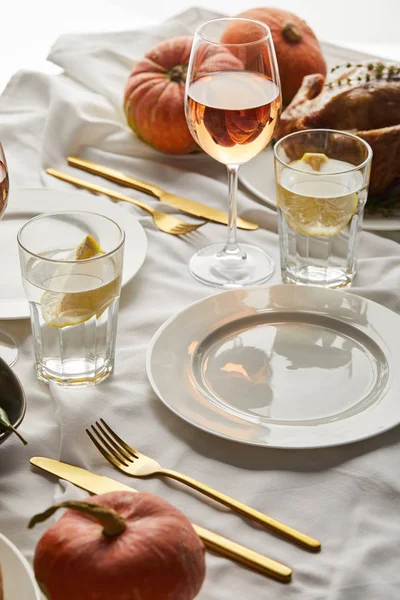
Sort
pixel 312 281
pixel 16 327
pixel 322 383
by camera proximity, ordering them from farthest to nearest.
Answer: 1. pixel 312 281
2. pixel 16 327
3. pixel 322 383

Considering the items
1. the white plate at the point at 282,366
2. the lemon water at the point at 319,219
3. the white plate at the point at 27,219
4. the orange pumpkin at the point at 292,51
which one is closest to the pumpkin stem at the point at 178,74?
the orange pumpkin at the point at 292,51

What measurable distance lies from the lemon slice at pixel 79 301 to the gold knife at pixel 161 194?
0.44 meters

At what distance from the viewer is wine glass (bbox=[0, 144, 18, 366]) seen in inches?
39.0

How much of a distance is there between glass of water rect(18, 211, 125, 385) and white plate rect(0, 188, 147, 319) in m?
0.12

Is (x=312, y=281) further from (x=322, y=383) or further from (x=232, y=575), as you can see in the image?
(x=232, y=575)

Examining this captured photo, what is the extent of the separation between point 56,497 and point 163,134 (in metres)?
0.90

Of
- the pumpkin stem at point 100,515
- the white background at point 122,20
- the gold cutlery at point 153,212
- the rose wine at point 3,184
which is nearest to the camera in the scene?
the pumpkin stem at point 100,515

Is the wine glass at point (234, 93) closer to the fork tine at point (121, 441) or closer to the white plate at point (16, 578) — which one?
the fork tine at point (121, 441)

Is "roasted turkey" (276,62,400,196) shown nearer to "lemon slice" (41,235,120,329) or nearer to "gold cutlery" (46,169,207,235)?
"gold cutlery" (46,169,207,235)

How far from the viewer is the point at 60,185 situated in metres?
1.49

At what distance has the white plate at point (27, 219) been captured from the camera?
116cm

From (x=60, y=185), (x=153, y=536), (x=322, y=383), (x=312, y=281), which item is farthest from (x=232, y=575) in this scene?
(x=60, y=185)

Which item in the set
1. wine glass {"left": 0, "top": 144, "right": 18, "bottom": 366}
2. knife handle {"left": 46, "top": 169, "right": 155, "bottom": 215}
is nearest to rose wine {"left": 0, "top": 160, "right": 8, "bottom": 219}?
wine glass {"left": 0, "top": 144, "right": 18, "bottom": 366}

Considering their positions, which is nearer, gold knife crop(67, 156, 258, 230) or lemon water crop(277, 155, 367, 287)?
lemon water crop(277, 155, 367, 287)
